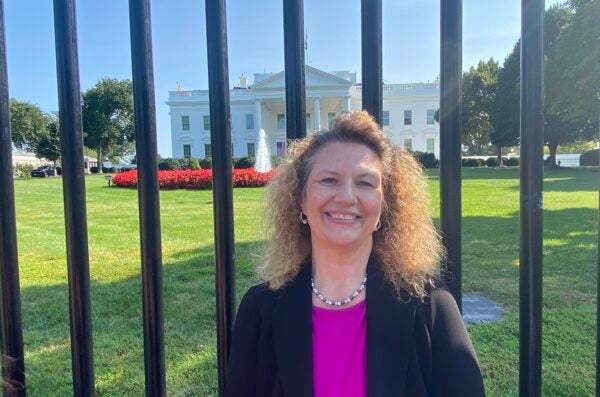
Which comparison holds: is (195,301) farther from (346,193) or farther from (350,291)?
(346,193)

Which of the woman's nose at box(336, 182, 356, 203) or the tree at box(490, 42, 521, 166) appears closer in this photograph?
the woman's nose at box(336, 182, 356, 203)

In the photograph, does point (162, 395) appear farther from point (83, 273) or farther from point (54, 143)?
point (54, 143)

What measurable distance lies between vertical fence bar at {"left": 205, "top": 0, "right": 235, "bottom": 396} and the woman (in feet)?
0.80

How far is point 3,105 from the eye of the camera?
1.31m

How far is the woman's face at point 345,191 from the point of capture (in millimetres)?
1502

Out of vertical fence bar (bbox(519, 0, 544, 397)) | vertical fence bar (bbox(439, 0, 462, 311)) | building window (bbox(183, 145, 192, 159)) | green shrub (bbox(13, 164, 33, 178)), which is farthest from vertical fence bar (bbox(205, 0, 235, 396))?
building window (bbox(183, 145, 192, 159))

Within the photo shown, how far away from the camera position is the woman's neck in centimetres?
163

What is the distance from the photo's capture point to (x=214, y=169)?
135cm

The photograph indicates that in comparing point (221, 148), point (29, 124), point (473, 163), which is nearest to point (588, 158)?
point (473, 163)

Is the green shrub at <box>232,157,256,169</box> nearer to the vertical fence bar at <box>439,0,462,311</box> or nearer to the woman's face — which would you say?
the woman's face

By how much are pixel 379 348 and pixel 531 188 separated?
0.61 metres

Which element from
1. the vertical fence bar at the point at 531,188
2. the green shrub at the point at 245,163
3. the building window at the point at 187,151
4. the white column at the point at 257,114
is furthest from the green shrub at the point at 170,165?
the vertical fence bar at the point at 531,188

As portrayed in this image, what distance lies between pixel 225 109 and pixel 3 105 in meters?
0.60

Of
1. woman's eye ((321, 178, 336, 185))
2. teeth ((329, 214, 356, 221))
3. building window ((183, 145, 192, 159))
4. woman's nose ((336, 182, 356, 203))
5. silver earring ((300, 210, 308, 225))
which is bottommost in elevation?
silver earring ((300, 210, 308, 225))
